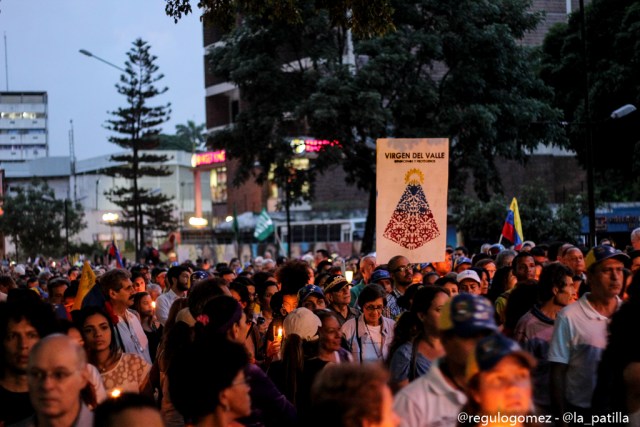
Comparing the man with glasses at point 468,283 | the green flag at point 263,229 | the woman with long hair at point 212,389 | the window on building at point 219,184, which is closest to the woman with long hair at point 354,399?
the woman with long hair at point 212,389

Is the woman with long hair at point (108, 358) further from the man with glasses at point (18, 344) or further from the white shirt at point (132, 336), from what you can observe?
the white shirt at point (132, 336)

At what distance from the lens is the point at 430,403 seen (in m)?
4.94

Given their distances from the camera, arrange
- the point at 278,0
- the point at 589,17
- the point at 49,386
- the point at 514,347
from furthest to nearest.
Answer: the point at 589,17 → the point at 278,0 → the point at 49,386 → the point at 514,347

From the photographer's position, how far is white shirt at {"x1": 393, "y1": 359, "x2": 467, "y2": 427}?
4891 mm

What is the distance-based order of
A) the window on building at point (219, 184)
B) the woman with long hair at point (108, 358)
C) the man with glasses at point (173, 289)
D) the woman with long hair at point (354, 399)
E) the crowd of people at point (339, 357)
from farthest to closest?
the window on building at point (219, 184), the man with glasses at point (173, 289), the woman with long hair at point (108, 358), the crowd of people at point (339, 357), the woman with long hair at point (354, 399)

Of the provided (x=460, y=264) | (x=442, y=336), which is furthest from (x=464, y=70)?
(x=442, y=336)

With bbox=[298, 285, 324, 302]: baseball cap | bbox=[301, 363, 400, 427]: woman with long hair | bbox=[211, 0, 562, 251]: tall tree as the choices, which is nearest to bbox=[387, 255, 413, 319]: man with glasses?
bbox=[298, 285, 324, 302]: baseball cap

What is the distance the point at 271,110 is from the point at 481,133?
6842 mm

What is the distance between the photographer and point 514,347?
429 cm

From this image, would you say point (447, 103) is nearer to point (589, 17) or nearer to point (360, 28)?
point (589, 17)

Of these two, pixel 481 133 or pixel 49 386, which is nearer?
pixel 49 386

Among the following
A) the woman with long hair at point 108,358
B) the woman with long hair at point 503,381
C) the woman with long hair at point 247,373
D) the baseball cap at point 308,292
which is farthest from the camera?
the baseball cap at point 308,292

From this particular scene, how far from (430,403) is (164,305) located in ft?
27.4

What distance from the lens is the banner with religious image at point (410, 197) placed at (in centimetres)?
1347
